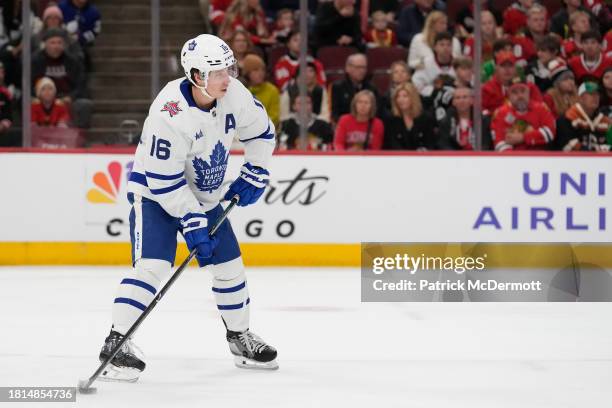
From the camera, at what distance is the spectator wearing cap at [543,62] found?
8.84 metres

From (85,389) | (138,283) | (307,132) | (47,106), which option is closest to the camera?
(85,389)

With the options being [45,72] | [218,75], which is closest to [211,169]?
[218,75]

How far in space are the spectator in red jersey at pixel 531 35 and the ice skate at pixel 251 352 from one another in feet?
14.7

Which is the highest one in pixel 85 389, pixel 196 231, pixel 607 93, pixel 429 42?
pixel 429 42

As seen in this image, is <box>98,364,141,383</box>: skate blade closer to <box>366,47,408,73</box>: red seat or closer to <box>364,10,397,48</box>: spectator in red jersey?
<box>366,47,408,73</box>: red seat

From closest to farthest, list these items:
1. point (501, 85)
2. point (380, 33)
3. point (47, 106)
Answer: point (47, 106), point (501, 85), point (380, 33)

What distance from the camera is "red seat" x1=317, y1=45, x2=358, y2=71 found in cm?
879

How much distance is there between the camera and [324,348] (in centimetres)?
546

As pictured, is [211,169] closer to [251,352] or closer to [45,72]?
[251,352]

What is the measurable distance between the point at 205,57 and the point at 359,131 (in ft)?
13.6

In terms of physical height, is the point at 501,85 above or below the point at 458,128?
above

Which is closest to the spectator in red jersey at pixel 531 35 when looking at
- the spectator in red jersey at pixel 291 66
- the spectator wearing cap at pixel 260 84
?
the spectator in red jersey at pixel 291 66

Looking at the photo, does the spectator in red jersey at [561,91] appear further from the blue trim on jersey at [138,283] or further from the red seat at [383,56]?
the blue trim on jersey at [138,283]

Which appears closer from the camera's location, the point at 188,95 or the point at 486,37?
the point at 188,95
